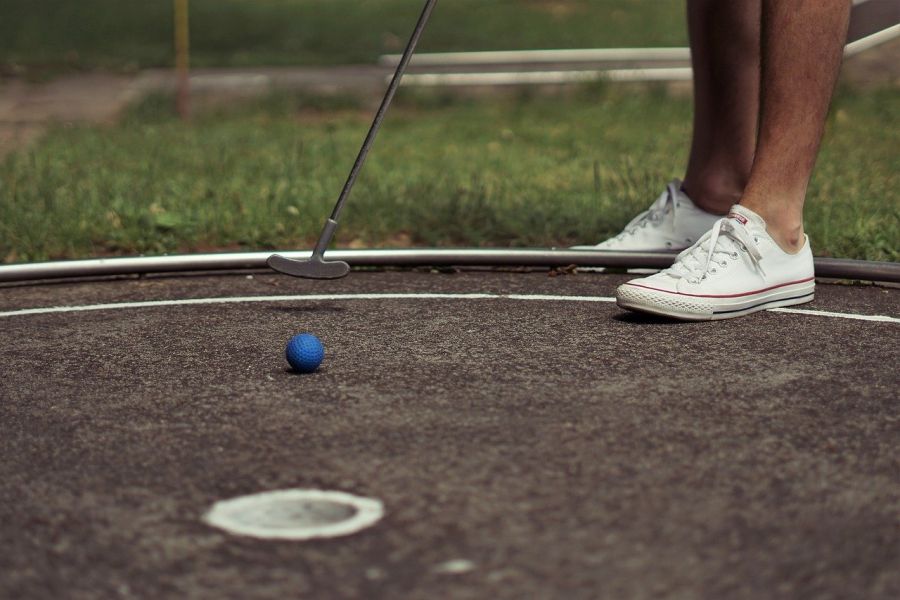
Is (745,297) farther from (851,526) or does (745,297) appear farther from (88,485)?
(88,485)

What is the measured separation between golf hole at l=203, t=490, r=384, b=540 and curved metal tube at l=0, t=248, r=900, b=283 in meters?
1.70

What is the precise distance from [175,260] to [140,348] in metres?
0.81

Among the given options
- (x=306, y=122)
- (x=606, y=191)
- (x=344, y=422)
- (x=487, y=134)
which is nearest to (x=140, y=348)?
(x=344, y=422)

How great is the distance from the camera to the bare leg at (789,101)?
2.96 metres

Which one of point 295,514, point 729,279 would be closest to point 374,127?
point 729,279

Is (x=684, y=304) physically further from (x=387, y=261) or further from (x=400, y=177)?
(x=400, y=177)

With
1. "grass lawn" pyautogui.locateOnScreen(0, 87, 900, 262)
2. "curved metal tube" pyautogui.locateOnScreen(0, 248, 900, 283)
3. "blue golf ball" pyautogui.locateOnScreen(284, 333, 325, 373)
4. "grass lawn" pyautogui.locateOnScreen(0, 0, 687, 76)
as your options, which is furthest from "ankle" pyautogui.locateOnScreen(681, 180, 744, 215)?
"grass lawn" pyautogui.locateOnScreen(0, 0, 687, 76)

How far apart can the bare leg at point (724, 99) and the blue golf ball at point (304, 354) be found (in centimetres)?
142

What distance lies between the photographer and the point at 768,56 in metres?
2.99

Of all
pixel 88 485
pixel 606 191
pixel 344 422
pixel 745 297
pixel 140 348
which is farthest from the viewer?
pixel 606 191

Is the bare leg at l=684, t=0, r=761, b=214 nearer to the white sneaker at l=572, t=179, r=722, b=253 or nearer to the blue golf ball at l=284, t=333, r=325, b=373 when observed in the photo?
the white sneaker at l=572, t=179, r=722, b=253

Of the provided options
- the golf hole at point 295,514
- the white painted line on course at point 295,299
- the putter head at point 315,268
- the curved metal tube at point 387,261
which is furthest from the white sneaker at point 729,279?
the golf hole at point 295,514

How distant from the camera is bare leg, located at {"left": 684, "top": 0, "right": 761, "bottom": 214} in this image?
135 inches

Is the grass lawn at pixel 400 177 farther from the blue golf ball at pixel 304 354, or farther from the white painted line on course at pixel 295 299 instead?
the blue golf ball at pixel 304 354
